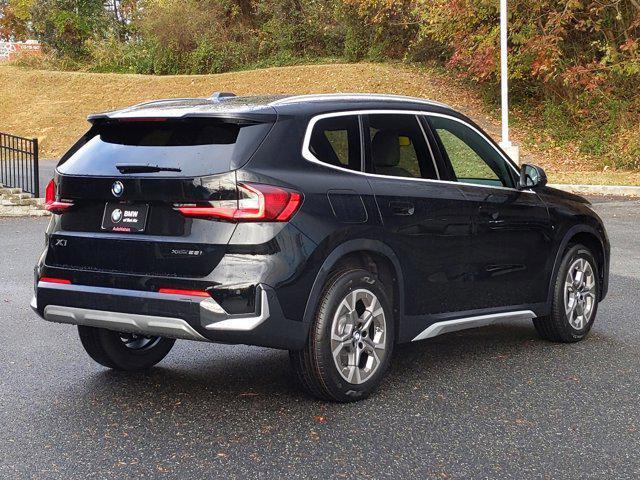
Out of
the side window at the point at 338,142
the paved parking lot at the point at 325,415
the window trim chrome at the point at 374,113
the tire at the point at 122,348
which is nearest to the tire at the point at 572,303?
the paved parking lot at the point at 325,415

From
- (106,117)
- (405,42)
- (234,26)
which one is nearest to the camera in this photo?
(106,117)

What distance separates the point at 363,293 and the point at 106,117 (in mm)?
1787

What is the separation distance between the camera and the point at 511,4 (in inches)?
1093

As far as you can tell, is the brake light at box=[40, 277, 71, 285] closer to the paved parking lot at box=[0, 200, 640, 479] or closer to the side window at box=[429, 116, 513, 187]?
the paved parking lot at box=[0, 200, 640, 479]

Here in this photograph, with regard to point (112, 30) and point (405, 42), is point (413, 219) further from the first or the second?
point (112, 30)

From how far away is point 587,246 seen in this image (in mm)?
7402

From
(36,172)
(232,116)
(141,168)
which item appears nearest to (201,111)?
(232,116)

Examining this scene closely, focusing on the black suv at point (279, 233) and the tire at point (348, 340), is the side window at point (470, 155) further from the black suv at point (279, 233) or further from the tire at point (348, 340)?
the tire at point (348, 340)

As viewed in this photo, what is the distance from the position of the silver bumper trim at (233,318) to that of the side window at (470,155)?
1.79 metres

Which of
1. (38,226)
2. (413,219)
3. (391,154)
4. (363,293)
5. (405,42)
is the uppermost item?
(405,42)

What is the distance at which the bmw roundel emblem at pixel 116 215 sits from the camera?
523cm

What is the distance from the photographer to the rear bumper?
488cm

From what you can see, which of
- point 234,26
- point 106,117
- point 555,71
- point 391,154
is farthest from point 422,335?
point 234,26

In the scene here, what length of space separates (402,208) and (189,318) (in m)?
1.51
